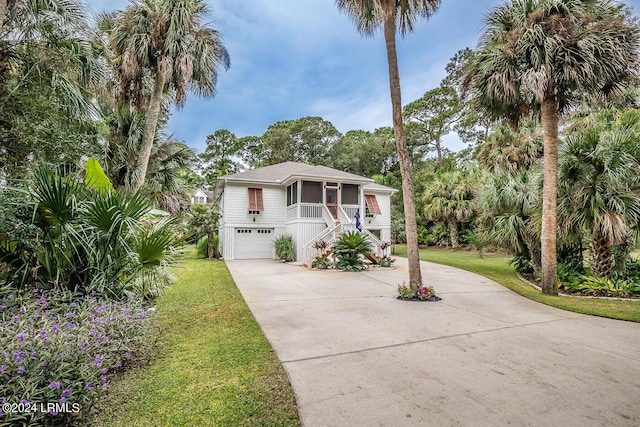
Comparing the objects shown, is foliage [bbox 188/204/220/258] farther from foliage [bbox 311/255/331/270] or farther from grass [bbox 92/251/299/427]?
grass [bbox 92/251/299/427]

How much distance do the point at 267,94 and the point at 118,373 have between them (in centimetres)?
3482

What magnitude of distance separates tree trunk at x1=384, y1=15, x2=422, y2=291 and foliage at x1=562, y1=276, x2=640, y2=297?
184 inches

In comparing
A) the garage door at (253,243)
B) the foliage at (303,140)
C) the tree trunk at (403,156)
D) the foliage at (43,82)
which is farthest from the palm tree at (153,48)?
the foliage at (303,140)

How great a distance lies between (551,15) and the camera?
7426 mm

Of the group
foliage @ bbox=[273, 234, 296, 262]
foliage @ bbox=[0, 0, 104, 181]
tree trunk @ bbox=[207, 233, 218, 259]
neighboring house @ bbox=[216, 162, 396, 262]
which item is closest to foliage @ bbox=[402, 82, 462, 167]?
neighboring house @ bbox=[216, 162, 396, 262]

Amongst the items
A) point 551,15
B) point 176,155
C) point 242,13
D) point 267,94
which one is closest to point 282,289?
point 176,155

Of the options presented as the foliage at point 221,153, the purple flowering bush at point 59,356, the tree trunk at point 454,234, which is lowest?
the purple flowering bush at point 59,356

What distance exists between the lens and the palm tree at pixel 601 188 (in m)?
7.43

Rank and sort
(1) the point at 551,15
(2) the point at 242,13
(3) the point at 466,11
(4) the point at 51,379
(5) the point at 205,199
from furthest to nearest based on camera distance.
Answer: (5) the point at 205,199
(2) the point at 242,13
(3) the point at 466,11
(1) the point at 551,15
(4) the point at 51,379

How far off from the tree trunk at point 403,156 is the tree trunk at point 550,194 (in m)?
3.51

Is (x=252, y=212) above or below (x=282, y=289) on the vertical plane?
above

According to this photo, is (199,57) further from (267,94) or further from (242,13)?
(267,94)

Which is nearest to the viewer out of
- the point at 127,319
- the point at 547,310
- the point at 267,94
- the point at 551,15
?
the point at 127,319

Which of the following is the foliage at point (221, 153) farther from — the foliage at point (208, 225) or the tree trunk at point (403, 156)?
the tree trunk at point (403, 156)
